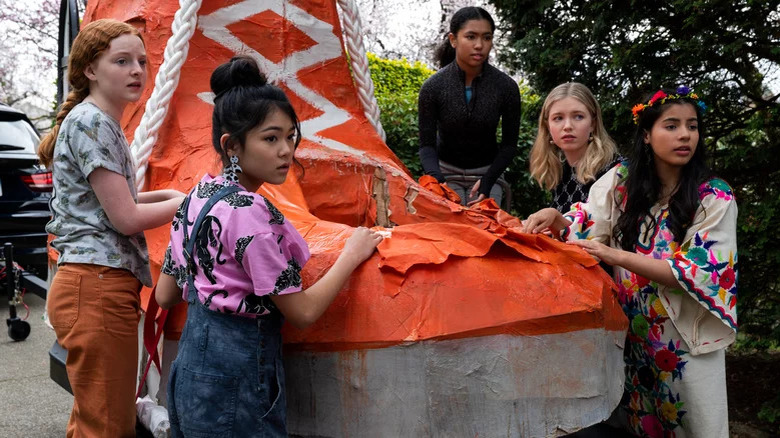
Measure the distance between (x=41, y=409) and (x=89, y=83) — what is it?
212 centimetres

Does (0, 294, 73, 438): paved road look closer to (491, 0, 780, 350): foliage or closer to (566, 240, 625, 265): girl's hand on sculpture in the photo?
(566, 240, 625, 265): girl's hand on sculpture

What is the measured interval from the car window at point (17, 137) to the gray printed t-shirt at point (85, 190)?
Answer: 13.6 ft

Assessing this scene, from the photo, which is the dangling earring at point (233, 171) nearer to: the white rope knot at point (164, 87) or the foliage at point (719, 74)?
the white rope knot at point (164, 87)

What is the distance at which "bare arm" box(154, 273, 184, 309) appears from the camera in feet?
6.38

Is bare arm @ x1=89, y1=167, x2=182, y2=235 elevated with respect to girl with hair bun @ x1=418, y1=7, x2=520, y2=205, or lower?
lower

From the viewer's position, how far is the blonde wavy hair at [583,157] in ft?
8.86

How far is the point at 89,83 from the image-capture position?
2195mm

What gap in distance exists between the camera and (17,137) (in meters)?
5.94

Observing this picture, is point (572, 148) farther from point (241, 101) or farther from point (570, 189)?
point (241, 101)

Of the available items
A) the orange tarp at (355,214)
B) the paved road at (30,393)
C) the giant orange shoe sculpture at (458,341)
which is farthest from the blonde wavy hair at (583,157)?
the paved road at (30,393)

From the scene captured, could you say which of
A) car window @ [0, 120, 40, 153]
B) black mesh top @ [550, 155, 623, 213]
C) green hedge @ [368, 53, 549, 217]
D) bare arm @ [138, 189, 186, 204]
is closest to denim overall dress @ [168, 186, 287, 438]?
bare arm @ [138, 189, 186, 204]

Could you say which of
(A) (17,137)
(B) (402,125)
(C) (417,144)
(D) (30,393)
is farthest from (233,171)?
(A) (17,137)

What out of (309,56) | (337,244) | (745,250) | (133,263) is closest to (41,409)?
(133,263)

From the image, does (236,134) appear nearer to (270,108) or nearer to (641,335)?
(270,108)
